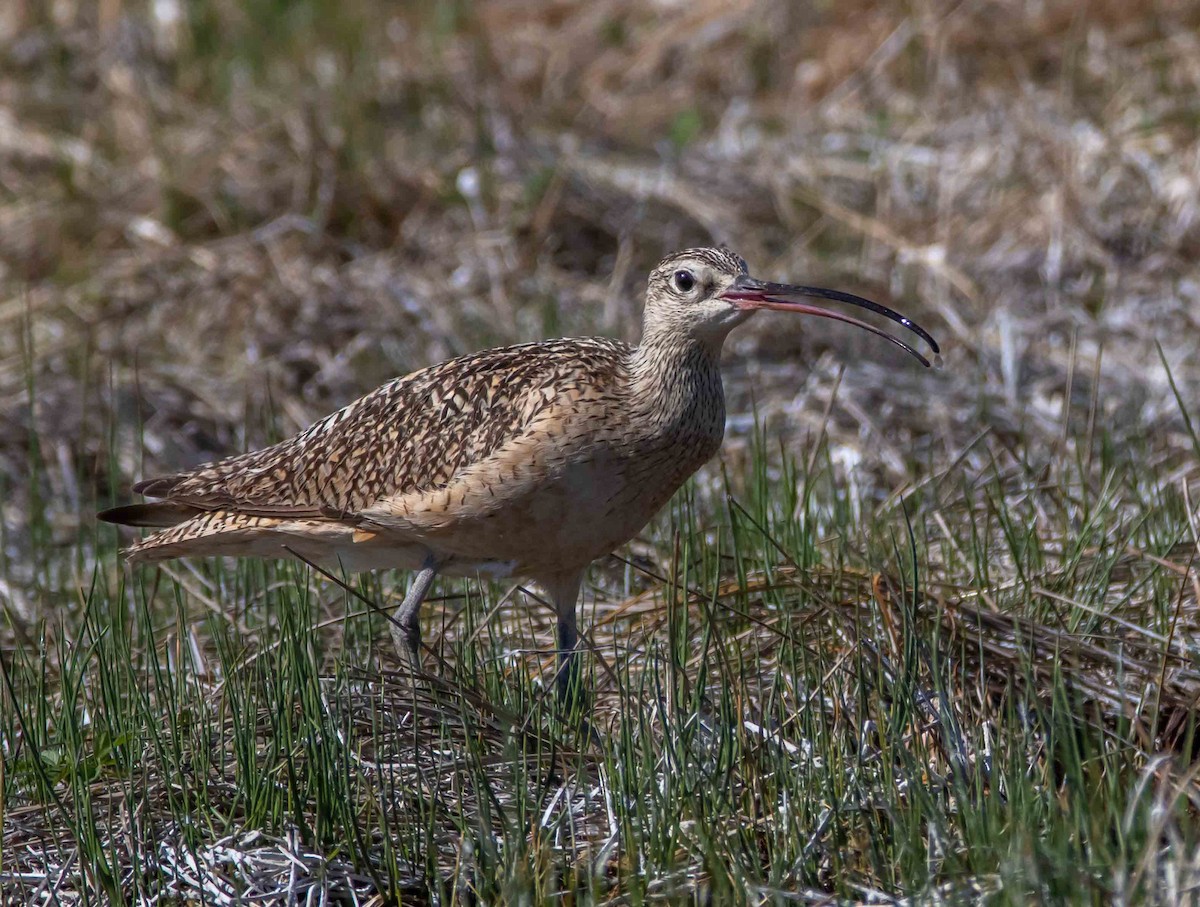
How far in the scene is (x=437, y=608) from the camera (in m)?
5.31

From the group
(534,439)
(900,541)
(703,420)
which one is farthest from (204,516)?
(900,541)

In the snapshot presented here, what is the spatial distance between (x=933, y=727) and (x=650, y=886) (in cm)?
86

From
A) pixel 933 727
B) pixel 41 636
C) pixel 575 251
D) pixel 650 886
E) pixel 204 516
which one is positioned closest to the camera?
pixel 650 886

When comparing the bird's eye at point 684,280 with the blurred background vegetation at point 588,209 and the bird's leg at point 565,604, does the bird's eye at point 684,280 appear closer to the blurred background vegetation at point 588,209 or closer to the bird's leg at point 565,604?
the bird's leg at point 565,604

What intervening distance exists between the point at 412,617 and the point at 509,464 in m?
0.56

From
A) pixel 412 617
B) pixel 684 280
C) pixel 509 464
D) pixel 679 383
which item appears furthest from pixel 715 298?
pixel 412 617

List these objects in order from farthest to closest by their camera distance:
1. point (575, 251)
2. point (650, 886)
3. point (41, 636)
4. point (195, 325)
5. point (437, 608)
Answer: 1. point (575, 251)
2. point (195, 325)
3. point (437, 608)
4. point (41, 636)
5. point (650, 886)

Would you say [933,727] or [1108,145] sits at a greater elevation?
[1108,145]

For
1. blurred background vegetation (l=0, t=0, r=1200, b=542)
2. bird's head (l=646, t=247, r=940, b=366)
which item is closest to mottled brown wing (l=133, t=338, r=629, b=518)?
bird's head (l=646, t=247, r=940, b=366)

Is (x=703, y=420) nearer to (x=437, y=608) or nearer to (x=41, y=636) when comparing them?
(x=437, y=608)

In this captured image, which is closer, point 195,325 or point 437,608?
point 437,608

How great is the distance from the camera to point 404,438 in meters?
4.73

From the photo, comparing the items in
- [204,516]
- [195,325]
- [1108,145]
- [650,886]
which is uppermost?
[1108,145]

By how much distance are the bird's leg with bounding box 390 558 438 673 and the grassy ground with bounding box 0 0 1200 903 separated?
0.29 ft
